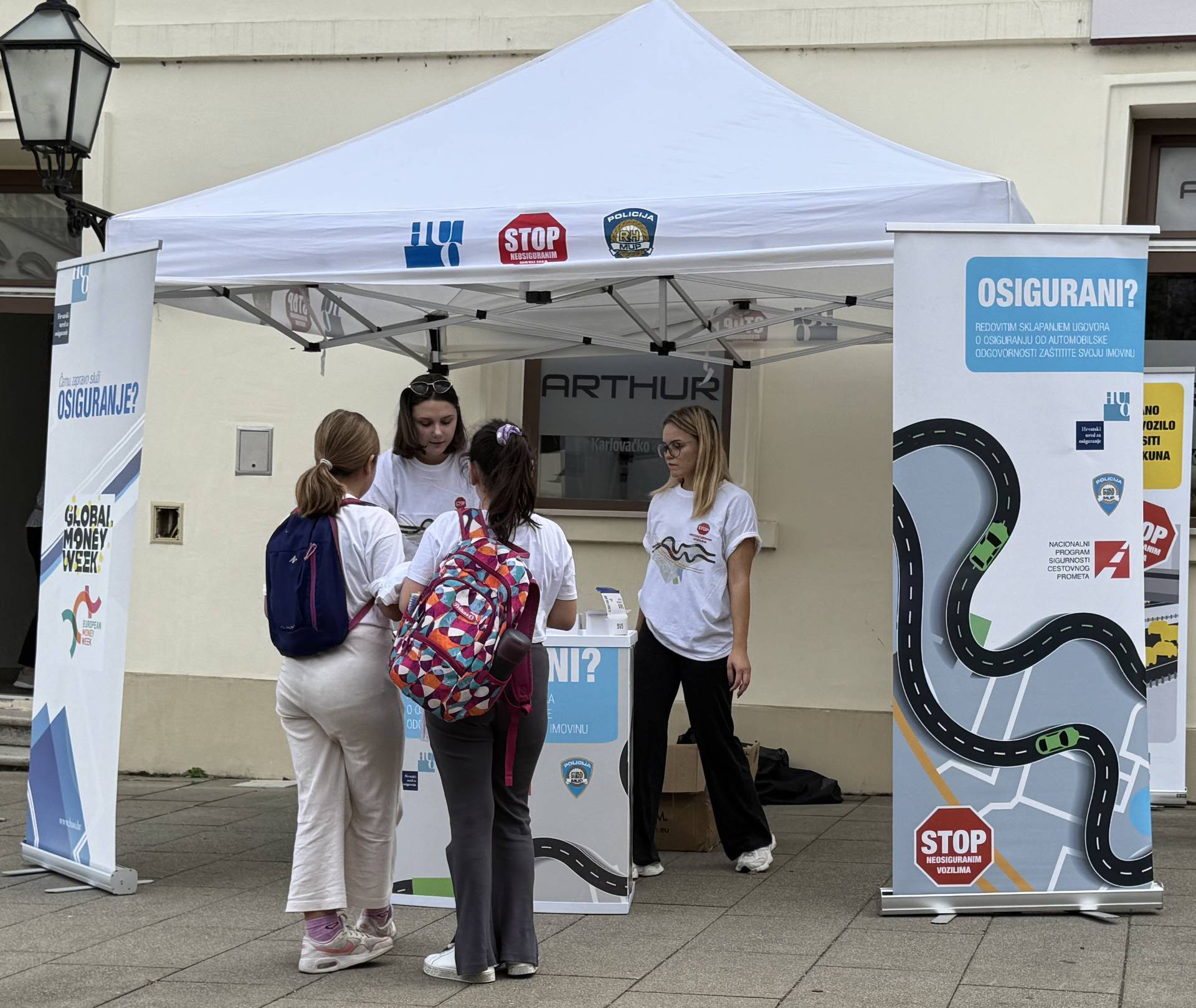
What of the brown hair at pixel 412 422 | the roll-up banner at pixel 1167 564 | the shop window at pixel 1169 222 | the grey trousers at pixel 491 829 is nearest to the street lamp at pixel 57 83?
the brown hair at pixel 412 422

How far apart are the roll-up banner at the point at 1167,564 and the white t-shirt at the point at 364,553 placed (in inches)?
166

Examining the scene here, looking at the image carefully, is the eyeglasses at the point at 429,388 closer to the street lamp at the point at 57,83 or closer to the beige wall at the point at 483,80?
the street lamp at the point at 57,83

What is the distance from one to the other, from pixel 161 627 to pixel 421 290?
113 inches

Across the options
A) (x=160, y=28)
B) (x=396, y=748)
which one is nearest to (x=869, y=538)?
(x=396, y=748)

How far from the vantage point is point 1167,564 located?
7.36 meters

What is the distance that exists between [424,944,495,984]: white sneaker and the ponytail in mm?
1281

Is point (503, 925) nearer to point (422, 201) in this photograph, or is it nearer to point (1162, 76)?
point (422, 201)

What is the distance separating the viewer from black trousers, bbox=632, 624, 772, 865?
5922 mm

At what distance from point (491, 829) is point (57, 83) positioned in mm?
3720

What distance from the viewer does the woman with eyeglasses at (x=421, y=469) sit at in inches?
237

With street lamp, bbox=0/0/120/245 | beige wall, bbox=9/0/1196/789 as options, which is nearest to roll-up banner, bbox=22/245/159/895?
street lamp, bbox=0/0/120/245

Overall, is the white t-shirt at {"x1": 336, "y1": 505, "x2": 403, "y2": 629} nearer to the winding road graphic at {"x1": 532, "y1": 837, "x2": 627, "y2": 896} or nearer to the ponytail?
the ponytail

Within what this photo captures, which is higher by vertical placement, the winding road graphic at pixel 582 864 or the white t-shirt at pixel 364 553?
the white t-shirt at pixel 364 553

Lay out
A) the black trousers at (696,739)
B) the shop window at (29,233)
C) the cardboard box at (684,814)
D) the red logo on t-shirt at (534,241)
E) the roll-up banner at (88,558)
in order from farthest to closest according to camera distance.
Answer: the shop window at (29,233), the cardboard box at (684,814), the black trousers at (696,739), the roll-up banner at (88,558), the red logo on t-shirt at (534,241)
